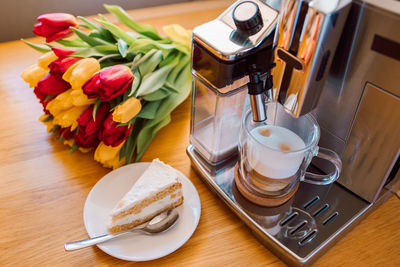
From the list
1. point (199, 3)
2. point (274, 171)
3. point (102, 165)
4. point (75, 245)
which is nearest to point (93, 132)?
point (102, 165)

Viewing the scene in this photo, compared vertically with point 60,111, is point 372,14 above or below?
above

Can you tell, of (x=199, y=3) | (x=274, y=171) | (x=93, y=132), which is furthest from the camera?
(x=199, y=3)

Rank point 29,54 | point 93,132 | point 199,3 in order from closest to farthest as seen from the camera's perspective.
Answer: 1. point 93,132
2. point 29,54
3. point 199,3

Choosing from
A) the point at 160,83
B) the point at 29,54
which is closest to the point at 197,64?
the point at 160,83

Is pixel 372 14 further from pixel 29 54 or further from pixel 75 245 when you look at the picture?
pixel 29 54

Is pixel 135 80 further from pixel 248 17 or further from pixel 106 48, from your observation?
pixel 248 17

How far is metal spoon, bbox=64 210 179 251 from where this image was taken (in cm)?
50

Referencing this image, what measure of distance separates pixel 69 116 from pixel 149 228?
8.9 inches

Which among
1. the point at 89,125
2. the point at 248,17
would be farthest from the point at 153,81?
the point at 248,17

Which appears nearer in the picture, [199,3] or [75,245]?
[75,245]

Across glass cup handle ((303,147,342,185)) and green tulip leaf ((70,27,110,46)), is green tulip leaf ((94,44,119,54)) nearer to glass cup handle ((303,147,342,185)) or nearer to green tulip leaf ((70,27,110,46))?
green tulip leaf ((70,27,110,46))

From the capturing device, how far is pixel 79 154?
0.65 meters

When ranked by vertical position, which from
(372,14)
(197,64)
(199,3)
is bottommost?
(199,3)

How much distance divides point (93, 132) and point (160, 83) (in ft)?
0.46
